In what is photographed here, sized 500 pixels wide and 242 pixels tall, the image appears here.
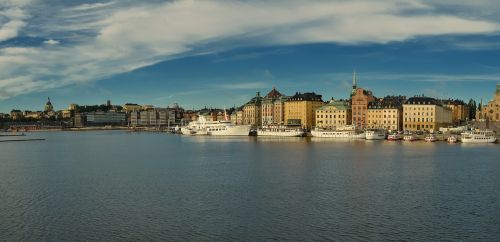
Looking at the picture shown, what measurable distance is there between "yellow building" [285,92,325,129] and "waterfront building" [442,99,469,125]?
4221 centimetres

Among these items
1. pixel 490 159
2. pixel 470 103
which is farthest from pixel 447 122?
pixel 490 159

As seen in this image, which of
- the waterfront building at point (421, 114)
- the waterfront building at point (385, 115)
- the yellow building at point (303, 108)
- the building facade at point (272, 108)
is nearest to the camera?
the waterfront building at point (421, 114)

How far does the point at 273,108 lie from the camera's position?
173 metres

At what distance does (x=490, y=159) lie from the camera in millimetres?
60531

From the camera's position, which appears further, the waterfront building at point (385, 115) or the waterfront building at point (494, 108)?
the waterfront building at point (494, 108)

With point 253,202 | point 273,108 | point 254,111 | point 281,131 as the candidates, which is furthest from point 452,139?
point 254,111

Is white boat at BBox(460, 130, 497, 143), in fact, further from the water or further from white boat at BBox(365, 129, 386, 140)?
the water

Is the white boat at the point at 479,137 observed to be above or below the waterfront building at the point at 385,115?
below

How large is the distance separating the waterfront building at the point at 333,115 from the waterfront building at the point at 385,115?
6354mm

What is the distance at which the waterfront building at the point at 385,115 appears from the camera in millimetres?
139375

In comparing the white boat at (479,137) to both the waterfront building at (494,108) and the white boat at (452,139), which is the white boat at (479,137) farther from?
the waterfront building at (494,108)

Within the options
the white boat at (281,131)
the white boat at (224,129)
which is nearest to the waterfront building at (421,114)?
the white boat at (281,131)

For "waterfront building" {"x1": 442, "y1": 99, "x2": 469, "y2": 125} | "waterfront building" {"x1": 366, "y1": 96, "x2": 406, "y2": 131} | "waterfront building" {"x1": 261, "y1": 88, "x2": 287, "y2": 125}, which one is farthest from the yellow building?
"waterfront building" {"x1": 442, "y1": 99, "x2": 469, "y2": 125}

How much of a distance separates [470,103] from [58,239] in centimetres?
18922
